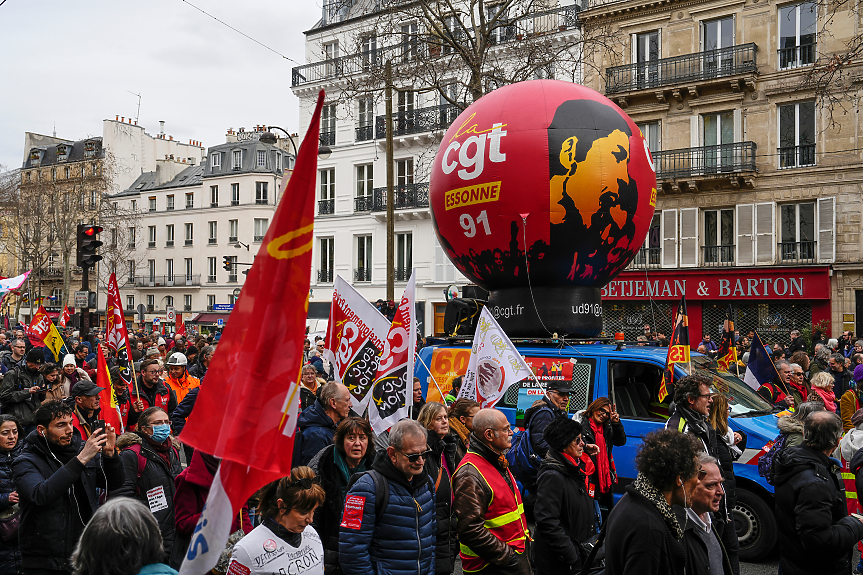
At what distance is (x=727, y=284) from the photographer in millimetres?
22469

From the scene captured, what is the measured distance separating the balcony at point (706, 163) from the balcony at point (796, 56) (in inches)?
101

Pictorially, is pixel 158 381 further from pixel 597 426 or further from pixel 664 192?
pixel 664 192

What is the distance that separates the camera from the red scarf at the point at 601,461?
5.80 m

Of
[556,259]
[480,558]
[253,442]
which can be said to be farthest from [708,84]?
[253,442]

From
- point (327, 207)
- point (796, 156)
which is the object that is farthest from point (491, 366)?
point (327, 207)

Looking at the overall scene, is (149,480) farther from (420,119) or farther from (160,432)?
(420,119)

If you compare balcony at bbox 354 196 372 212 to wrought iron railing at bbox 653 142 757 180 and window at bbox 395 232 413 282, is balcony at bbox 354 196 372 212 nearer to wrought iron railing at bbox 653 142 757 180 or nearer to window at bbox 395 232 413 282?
window at bbox 395 232 413 282

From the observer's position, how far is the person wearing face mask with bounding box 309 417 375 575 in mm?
4523

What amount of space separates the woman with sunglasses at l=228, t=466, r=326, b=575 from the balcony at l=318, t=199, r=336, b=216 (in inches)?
1189

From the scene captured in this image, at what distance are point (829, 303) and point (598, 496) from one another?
721 inches

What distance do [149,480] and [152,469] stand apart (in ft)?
0.26

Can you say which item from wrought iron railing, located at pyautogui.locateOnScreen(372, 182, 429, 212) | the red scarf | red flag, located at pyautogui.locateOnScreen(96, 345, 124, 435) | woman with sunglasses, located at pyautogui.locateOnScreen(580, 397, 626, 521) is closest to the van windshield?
woman with sunglasses, located at pyautogui.locateOnScreen(580, 397, 626, 521)

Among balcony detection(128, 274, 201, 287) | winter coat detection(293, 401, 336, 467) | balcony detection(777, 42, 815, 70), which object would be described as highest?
balcony detection(777, 42, 815, 70)

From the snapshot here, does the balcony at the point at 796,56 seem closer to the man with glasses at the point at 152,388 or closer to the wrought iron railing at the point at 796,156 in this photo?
the wrought iron railing at the point at 796,156
